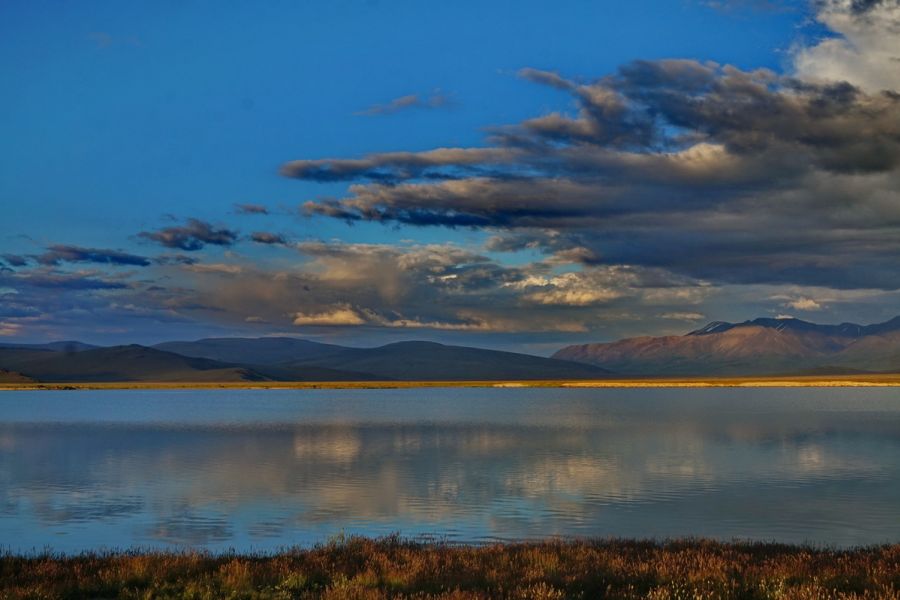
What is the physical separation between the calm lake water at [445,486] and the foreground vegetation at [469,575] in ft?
24.2

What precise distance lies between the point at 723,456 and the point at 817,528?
24.9 metres

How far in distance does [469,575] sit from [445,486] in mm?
23668

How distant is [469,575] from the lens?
17.0 metres

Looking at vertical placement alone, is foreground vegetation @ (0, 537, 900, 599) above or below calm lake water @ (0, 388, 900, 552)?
above

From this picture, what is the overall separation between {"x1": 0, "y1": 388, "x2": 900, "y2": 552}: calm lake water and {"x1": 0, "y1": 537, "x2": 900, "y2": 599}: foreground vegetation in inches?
291

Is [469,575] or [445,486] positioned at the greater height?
[469,575]

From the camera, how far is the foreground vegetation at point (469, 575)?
15242 millimetres

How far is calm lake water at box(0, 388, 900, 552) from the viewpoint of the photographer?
2906cm

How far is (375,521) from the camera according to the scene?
30719 mm

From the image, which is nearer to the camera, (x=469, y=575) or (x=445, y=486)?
(x=469, y=575)

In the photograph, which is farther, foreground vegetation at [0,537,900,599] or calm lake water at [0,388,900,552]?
calm lake water at [0,388,900,552]

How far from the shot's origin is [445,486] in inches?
1590

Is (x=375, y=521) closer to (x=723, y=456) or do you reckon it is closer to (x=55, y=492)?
(x=55, y=492)

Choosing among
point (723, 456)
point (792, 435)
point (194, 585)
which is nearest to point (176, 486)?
point (194, 585)
